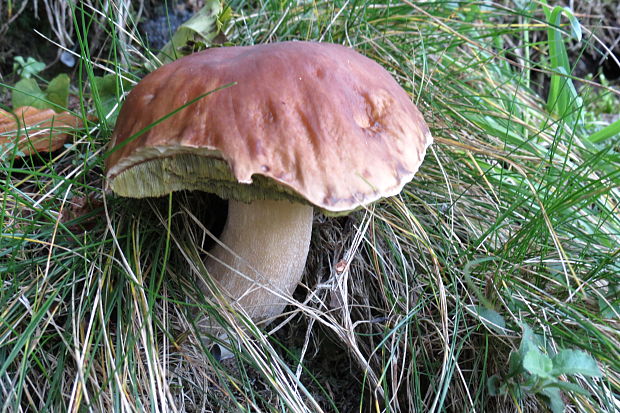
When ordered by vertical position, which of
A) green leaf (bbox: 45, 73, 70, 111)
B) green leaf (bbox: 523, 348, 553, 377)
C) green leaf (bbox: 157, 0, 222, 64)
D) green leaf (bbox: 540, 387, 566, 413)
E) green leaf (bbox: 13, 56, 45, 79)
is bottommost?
green leaf (bbox: 540, 387, 566, 413)

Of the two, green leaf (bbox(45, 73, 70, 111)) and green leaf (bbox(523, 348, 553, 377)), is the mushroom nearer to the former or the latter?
green leaf (bbox(523, 348, 553, 377))

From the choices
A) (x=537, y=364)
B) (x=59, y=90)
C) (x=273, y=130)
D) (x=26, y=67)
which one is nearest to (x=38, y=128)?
(x=59, y=90)

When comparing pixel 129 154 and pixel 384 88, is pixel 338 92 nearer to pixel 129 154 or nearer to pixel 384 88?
pixel 384 88

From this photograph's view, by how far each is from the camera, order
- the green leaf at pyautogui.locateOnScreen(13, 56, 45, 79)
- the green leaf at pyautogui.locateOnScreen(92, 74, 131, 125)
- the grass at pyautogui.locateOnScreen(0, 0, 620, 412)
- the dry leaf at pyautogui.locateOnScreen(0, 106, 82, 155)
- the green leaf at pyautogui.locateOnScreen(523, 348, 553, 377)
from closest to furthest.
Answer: the green leaf at pyautogui.locateOnScreen(523, 348, 553, 377)
the grass at pyautogui.locateOnScreen(0, 0, 620, 412)
the dry leaf at pyautogui.locateOnScreen(0, 106, 82, 155)
the green leaf at pyautogui.locateOnScreen(92, 74, 131, 125)
the green leaf at pyautogui.locateOnScreen(13, 56, 45, 79)

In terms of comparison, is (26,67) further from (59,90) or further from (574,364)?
(574,364)

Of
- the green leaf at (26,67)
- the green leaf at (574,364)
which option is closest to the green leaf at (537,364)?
the green leaf at (574,364)

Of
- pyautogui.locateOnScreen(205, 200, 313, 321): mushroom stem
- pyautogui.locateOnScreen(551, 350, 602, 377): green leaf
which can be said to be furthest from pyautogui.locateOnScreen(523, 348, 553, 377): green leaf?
pyautogui.locateOnScreen(205, 200, 313, 321): mushroom stem

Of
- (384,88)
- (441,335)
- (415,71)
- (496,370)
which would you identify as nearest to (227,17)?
(415,71)
